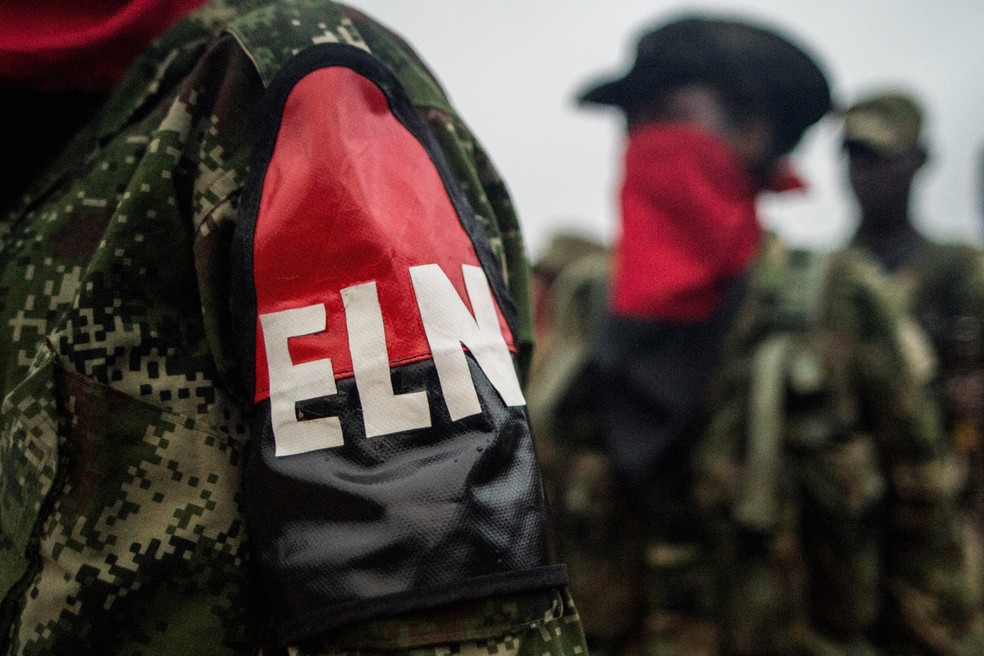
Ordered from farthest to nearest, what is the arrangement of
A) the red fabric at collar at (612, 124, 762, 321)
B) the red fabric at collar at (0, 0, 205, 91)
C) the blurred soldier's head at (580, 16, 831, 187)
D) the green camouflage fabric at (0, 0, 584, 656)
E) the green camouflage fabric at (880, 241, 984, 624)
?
the green camouflage fabric at (880, 241, 984, 624)
the blurred soldier's head at (580, 16, 831, 187)
the red fabric at collar at (612, 124, 762, 321)
the red fabric at collar at (0, 0, 205, 91)
the green camouflage fabric at (0, 0, 584, 656)

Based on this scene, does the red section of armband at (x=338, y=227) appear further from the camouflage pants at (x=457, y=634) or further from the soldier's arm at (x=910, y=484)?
the soldier's arm at (x=910, y=484)

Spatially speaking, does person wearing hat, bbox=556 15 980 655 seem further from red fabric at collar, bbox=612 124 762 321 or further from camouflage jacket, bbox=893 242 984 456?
camouflage jacket, bbox=893 242 984 456

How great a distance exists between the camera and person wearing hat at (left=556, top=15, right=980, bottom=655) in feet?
7.18

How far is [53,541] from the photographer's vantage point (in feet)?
2.42

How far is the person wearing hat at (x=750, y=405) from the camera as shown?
7.18ft

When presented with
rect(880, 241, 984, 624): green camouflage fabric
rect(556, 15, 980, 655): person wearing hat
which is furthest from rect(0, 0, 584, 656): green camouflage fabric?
rect(880, 241, 984, 624): green camouflage fabric

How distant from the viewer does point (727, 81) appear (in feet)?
8.42

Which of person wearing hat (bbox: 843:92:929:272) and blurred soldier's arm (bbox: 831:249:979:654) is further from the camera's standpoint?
→ person wearing hat (bbox: 843:92:929:272)

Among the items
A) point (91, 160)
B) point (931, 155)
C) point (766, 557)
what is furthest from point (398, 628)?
point (931, 155)

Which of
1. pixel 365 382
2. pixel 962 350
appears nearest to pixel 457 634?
pixel 365 382

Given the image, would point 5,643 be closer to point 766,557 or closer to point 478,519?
point 478,519

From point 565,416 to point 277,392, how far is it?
6.54ft

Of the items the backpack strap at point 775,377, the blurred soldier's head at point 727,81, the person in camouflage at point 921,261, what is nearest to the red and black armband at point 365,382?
the backpack strap at point 775,377

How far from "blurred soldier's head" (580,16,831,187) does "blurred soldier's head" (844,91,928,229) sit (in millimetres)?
1078
